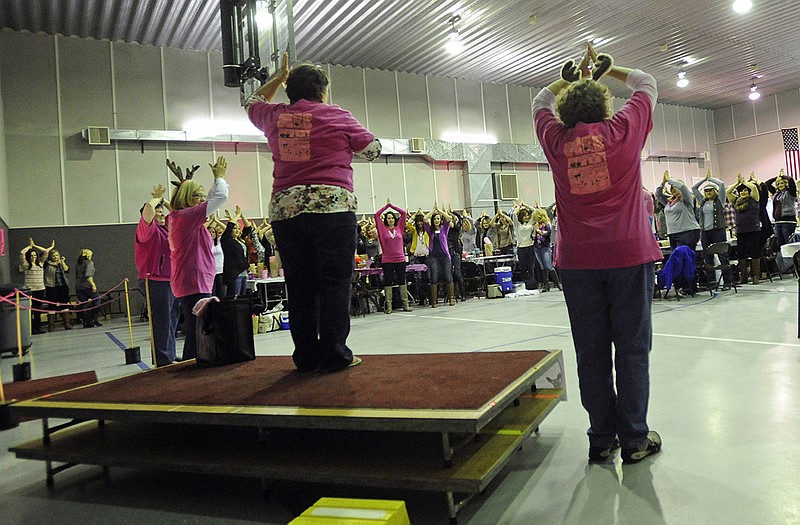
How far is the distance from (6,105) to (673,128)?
2089 cm

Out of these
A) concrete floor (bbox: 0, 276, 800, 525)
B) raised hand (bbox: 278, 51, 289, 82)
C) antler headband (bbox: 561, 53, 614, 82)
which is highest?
raised hand (bbox: 278, 51, 289, 82)

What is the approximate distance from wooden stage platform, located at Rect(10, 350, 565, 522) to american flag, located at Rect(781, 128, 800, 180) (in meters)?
21.6

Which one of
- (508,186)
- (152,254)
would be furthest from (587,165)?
(508,186)

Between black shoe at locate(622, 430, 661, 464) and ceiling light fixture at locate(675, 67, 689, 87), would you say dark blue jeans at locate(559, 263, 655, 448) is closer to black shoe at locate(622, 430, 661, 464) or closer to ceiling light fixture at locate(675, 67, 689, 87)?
black shoe at locate(622, 430, 661, 464)

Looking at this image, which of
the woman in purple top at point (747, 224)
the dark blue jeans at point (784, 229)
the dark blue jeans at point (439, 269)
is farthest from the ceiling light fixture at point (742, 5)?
the dark blue jeans at point (439, 269)

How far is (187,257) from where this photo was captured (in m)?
3.97

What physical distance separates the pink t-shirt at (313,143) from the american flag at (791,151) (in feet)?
72.5

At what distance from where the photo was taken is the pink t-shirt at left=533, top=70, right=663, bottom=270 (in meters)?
2.08

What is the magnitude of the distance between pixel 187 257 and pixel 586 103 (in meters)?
2.93

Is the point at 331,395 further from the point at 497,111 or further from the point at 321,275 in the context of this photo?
the point at 497,111

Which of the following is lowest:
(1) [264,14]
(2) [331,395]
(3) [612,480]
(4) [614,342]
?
(3) [612,480]

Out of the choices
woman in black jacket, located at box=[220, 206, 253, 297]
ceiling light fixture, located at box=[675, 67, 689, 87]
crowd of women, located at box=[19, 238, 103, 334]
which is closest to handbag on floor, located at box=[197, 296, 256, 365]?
woman in black jacket, located at box=[220, 206, 253, 297]

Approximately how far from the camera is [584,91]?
2146 millimetres

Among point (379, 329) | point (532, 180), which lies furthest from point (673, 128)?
point (379, 329)
